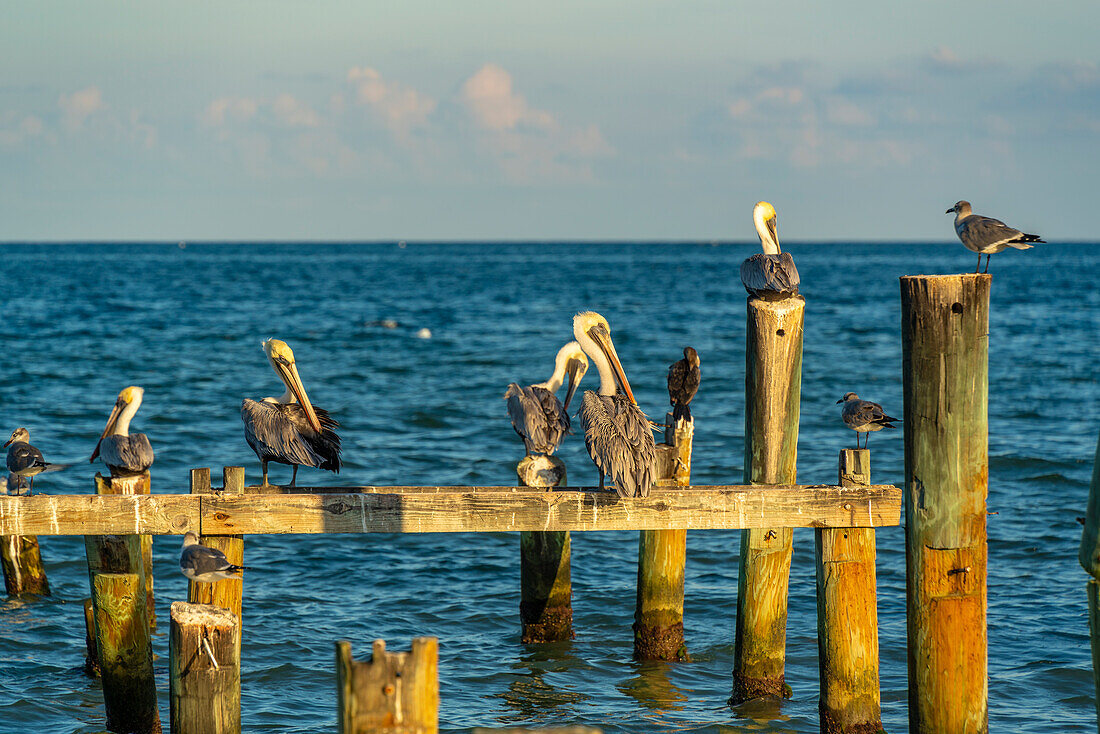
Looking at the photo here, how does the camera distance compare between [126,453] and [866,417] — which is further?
A: [866,417]

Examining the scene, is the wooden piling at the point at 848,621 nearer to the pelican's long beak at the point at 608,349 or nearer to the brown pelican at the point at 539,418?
the pelican's long beak at the point at 608,349

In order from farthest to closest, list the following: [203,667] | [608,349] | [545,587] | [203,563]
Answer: [545,587] → [608,349] → [203,563] → [203,667]

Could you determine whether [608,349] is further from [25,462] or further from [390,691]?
[25,462]

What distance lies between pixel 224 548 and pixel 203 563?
470mm

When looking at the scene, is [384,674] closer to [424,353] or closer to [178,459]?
[178,459]

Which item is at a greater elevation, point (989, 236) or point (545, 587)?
point (989, 236)

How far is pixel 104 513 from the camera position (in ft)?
19.7

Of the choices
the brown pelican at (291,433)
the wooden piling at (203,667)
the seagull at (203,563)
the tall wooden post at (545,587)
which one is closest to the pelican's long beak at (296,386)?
the brown pelican at (291,433)

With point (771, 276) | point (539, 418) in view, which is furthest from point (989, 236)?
point (539, 418)

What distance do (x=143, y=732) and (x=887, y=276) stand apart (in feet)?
253

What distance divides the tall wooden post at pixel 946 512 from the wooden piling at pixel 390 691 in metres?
3.03

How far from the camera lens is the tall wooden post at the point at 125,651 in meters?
6.46

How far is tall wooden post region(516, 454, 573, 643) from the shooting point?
873 cm

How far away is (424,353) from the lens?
98.9 feet
